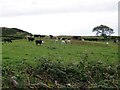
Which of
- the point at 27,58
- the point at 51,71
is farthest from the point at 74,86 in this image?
the point at 27,58

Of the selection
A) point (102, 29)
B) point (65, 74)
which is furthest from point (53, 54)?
point (102, 29)

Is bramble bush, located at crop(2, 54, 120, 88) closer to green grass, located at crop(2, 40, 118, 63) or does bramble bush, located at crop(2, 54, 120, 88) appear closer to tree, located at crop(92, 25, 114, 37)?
green grass, located at crop(2, 40, 118, 63)

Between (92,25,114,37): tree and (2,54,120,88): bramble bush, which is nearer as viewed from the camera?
(2,54,120,88): bramble bush

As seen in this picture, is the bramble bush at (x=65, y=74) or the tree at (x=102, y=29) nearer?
the bramble bush at (x=65, y=74)

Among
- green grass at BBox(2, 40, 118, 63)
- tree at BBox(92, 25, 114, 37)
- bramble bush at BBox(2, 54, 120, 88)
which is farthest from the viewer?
tree at BBox(92, 25, 114, 37)

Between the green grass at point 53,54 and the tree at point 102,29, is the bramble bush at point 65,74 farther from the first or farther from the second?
the tree at point 102,29

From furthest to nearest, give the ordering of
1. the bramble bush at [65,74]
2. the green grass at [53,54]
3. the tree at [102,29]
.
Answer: the tree at [102,29]
the green grass at [53,54]
the bramble bush at [65,74]

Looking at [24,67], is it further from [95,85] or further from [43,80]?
[95,85]

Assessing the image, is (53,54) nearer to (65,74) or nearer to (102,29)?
(65,74)

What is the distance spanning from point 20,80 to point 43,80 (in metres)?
1.45

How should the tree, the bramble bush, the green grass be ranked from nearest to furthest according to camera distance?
the bramble bush < the green grass < the tree

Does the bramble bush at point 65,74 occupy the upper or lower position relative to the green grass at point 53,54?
lower

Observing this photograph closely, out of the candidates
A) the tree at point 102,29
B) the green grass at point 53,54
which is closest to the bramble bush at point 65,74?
the green grass at point 53,54

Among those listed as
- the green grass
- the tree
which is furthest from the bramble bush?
the tree
